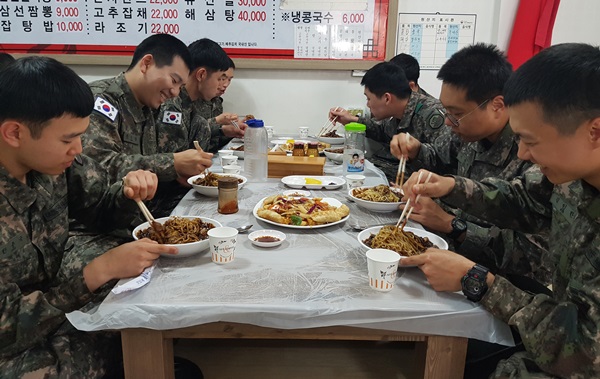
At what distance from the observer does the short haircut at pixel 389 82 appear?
312 centimetres

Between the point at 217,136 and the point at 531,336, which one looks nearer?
the point at 531,336

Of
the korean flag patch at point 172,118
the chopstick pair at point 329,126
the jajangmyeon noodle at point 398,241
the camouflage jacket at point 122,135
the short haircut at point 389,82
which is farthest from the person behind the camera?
the chopstick pair at point 329,126

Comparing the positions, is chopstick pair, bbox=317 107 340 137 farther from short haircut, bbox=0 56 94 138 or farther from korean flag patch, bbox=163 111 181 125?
short haircut, bbox=0 56 94 138

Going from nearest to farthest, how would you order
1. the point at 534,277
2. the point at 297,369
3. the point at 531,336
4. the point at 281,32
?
the point at 531,336 < the point at 534,277 < the point at 297,369 < the point at 281,32

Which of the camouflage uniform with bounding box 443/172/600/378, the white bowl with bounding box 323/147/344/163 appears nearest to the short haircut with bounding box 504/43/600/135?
the camouflage uniform with bounding box 443/172/600/378

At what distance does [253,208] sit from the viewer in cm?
176

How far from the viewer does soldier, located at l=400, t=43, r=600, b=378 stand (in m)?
0.97

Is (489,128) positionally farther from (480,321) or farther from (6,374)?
(6,374)

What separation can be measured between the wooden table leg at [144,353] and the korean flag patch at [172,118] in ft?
5.77

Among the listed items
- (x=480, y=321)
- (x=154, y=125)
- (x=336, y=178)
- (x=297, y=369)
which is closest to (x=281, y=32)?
(x=154, y=125)

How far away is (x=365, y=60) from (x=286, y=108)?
2.75 ft

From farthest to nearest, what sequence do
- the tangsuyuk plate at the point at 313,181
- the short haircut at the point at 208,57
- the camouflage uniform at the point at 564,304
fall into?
the short haircut at the point at 208,57 → the tangsuyuk plate at the point at 313,181 → the camouflage uniform at the point at 564,304

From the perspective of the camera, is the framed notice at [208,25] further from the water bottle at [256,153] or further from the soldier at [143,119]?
the water bottle at [256,153]

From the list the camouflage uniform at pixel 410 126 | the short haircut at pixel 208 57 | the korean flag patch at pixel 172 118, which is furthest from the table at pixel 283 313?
the short haircut at pixel 208 57
